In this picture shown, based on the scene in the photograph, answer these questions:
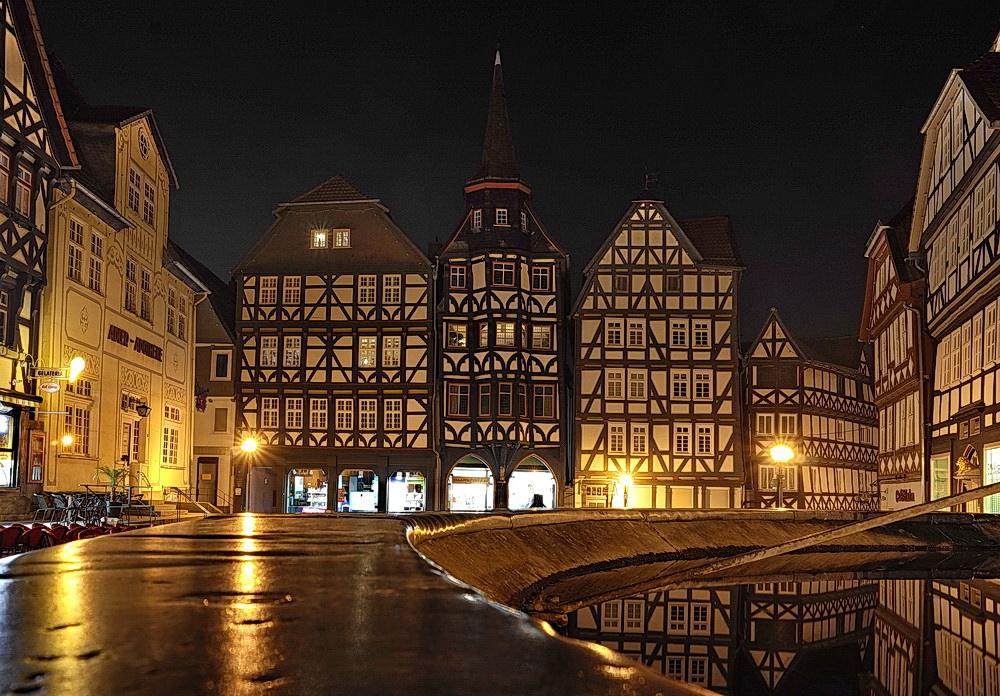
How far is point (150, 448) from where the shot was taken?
3366 cm

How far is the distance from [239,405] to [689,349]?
794 inches

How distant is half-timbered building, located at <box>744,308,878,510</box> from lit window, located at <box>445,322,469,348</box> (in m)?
14.3

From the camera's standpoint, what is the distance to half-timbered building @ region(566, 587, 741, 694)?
24.5 feet

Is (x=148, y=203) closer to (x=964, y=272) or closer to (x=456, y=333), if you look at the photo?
(x=456, y=333)

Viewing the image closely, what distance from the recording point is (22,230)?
2534 centimetres

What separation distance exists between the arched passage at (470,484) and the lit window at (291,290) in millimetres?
10425

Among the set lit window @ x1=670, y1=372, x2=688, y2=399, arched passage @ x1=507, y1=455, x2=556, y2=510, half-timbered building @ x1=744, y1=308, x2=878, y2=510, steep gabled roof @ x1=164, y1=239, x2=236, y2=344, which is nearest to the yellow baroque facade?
steep gabled roof @ x1=164, y1=239, x2=236, y2=344

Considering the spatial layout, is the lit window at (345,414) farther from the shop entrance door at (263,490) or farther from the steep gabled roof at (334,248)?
the steep gabled roof at (334,248)

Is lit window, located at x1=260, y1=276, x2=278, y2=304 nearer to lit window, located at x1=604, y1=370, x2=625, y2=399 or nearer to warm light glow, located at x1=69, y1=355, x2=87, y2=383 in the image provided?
lit window, located at x1=604, y1=370, x2=625, y2=399

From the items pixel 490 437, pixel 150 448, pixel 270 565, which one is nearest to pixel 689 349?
pixel 490 437

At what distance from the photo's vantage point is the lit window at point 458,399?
1850 inches

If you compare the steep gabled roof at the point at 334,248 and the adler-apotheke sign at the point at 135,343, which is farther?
the steep gabled roof at the point at 334,248

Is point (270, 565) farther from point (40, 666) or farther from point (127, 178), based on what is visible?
point (127, 178)

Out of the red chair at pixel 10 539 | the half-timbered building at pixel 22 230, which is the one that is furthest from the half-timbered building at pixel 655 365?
the red chair at pixel 10 539
